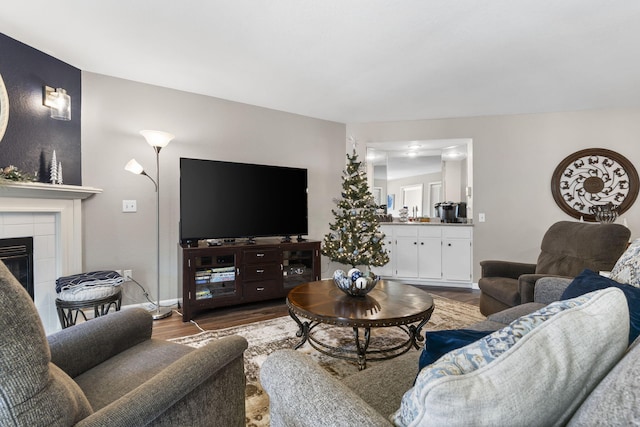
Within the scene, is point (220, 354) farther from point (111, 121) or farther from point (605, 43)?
point (605, 43)

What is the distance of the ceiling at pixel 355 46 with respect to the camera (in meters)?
2.08

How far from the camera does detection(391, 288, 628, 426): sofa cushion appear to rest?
1.72 ft

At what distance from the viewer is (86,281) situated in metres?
2.49

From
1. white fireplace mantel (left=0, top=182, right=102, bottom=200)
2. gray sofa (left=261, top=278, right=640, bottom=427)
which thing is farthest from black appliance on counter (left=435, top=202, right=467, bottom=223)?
white fireplace mantel (left=0, top=182, right=102, bottom=200)

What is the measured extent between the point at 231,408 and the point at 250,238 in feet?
7.96

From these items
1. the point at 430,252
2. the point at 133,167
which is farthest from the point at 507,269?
the point at 133,167

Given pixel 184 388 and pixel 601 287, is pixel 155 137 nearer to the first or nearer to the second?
pixel 184 388

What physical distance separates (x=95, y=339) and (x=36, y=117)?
243cm

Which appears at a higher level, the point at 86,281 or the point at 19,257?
the point at 19,257

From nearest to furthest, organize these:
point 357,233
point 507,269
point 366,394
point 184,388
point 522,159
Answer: point 184,388 < point 366,394 < point 507,269 < point 357,233 < point 522,159

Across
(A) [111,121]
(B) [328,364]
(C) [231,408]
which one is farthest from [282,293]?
(A) [111,121]

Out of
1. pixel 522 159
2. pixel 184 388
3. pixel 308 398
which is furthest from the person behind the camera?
pixel 522 159

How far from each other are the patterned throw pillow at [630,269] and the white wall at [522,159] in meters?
2.82

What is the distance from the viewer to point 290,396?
2.69ft
